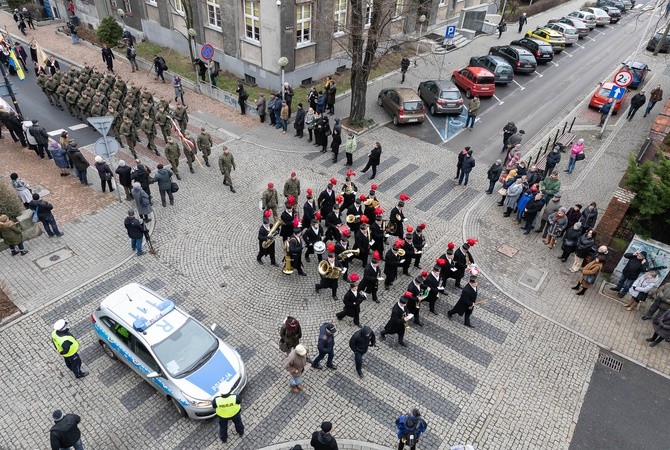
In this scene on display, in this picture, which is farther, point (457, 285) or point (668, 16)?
point (668, 16)

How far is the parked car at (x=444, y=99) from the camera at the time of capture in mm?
22172

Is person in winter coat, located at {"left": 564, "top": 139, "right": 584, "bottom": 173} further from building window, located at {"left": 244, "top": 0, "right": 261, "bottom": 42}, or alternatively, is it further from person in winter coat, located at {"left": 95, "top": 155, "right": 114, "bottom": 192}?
person in winter coat, located at {"left": 95, "top": 155, "right": 114, "bottom": 192}

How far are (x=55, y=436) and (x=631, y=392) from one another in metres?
11.9

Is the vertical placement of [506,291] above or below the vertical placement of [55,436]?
below

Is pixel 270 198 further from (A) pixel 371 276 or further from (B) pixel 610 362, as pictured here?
(B) pixel 610 362

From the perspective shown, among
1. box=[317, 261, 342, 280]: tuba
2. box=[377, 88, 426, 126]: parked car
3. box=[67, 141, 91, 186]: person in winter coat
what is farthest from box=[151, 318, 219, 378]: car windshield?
box=[377, 88, 426, 126]: parked car

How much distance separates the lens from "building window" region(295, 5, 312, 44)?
2303 centimetres

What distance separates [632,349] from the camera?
1151cm

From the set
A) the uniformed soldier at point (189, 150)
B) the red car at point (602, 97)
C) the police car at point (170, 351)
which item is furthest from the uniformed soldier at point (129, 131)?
the red car at point (602, 97)

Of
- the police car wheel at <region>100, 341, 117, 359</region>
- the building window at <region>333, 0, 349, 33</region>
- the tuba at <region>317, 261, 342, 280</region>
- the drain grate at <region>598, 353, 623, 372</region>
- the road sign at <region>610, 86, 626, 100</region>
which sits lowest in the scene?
the drain grate at <region>598, 353, 623, 372</region>

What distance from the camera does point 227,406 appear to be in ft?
26.8

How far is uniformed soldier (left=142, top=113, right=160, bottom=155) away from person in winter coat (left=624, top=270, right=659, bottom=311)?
56.2 ft

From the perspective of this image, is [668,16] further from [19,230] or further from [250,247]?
[19,230]

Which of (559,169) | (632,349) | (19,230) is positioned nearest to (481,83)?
(559,169)
